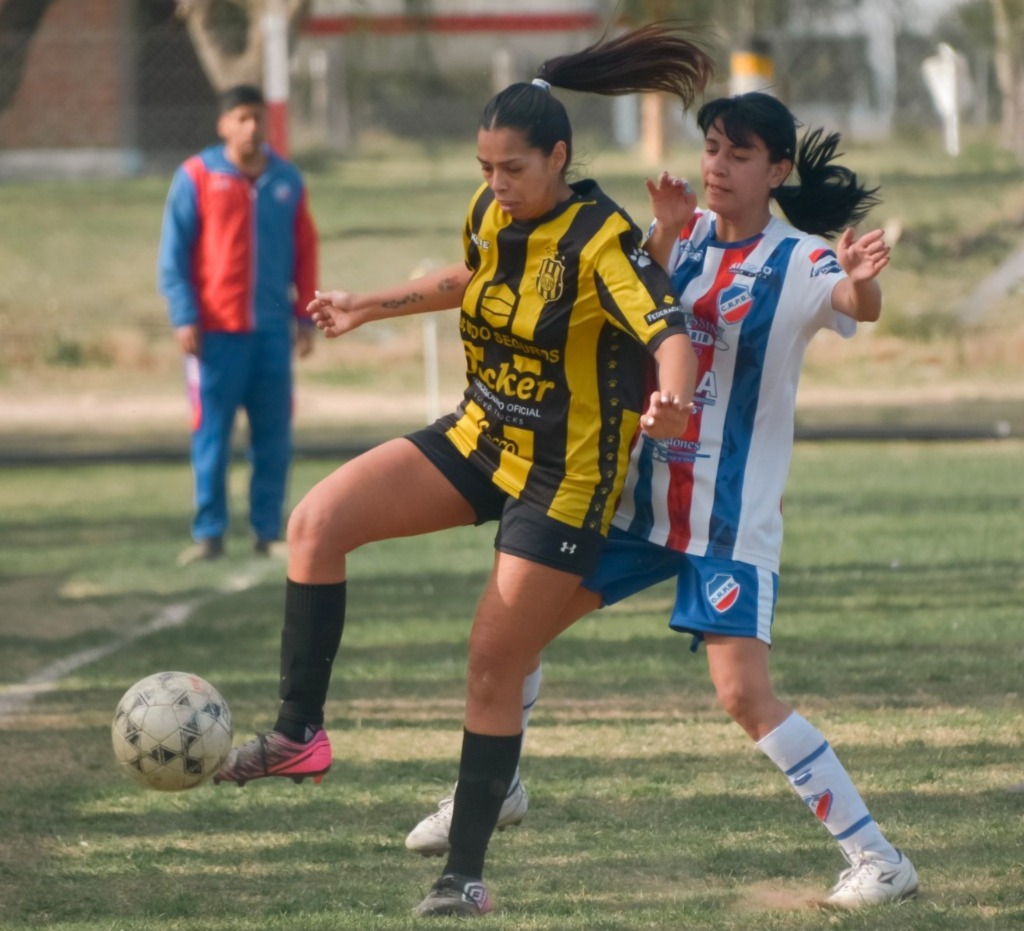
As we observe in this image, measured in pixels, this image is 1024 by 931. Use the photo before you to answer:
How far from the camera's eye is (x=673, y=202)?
14.8 feet

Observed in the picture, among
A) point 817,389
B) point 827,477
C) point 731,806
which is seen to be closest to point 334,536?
point 731,806

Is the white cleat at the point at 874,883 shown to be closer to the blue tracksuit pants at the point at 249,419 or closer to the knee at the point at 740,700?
the knee at the point at 740,700

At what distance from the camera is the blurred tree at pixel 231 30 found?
78.4 feet

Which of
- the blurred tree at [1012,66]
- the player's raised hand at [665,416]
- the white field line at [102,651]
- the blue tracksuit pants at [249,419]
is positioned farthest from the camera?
the blurred tree at [1012,66]

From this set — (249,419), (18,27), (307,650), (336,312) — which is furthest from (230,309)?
(307,650)

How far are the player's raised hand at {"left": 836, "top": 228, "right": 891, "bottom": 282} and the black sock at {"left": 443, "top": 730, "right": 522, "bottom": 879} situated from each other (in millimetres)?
1377

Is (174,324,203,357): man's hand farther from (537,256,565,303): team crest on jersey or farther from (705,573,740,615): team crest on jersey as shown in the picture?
(705,573,740,615): team crest on jersey

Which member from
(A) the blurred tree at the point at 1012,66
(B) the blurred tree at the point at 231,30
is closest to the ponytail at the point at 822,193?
(B) the blurred tree at the point at 231,30

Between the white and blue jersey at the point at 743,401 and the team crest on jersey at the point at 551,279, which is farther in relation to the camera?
the white and blue jersey at the point at 743,401

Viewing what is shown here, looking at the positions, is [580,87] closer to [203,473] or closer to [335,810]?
[335,810]

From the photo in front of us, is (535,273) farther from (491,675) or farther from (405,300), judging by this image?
(491,675)

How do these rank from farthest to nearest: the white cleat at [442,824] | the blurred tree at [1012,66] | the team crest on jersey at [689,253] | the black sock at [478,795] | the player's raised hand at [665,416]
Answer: the blurred tree at [1012,66] → the white cleat at [442,824] → the team crest on jersey at [689,253] → the black sock at [478,795] → the player's raised hand at [665,416]

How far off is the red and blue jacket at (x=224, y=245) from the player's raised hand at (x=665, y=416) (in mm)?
6498

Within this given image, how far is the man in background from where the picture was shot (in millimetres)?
10234
